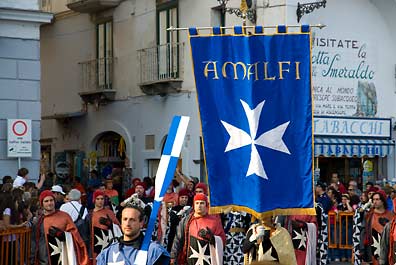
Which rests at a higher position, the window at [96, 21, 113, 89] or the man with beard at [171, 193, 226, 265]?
the window at [96, 21, 113, 89]

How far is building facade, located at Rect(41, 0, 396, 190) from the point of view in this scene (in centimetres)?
2520

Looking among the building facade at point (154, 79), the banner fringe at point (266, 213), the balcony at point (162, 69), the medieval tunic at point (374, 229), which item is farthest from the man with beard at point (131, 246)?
the balcony at point (162, 69)

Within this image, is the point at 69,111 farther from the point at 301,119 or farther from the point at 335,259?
the point at 301,119

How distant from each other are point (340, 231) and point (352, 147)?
413 cm

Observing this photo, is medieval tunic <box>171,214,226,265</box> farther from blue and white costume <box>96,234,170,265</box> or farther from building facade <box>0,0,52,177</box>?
building facade <box>0,0,52,177</box>

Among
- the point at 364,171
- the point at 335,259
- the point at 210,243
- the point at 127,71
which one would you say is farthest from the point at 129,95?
the point at 210,243

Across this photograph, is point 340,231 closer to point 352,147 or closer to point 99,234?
point 352,147

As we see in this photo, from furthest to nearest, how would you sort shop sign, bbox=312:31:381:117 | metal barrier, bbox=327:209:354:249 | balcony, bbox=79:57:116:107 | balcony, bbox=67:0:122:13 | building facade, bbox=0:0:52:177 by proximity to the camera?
1. balcony, bbox=79:57:116:107
2. balcony, bbox=67:0:122:13
3. shop sign, bbox=312:31:381:117
4. metal barrier, bbox=327:209:354:249
5. building facade, bbox=0:0:52:177

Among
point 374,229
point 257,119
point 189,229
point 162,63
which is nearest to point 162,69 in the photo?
point 162,63

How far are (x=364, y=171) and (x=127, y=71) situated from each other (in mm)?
7044

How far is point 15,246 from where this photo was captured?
575 inches

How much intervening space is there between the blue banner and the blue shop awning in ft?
44.1

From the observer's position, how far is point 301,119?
1062cm

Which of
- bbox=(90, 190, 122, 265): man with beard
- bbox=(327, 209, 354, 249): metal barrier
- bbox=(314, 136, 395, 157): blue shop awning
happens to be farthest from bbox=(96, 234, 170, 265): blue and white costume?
bbox=(314, 136, 395, 157): blue shop awning
